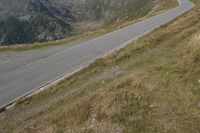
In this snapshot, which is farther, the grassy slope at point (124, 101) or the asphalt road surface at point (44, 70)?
the asphalt road surface at point (44, 70)

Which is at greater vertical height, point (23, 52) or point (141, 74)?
point (141, 74)

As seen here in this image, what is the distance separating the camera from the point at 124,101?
16.5 metres

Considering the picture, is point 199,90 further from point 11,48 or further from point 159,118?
point 11,48

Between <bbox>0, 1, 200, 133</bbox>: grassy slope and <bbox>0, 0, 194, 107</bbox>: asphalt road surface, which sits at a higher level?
<bbox>0, 1, 200, 133</bbox>: grassy slope

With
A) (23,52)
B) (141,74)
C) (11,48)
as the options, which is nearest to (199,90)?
(141,74)

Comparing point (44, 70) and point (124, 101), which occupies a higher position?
point (124, 101)

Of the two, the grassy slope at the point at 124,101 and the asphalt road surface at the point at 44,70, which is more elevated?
the grassy slope at the point at 124,101

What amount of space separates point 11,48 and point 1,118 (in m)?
29.9

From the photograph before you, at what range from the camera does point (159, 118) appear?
14867mm

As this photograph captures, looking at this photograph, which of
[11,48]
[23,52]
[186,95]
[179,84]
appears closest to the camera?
[186,95]

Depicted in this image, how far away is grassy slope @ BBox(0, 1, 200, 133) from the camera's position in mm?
14781

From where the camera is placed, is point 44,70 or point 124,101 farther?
point 44,70

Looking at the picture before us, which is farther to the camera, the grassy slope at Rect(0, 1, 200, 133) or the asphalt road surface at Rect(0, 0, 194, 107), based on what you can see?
the asphalt road surface at Rect(0, 0, 194, 107)

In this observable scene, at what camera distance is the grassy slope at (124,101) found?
14.8m
